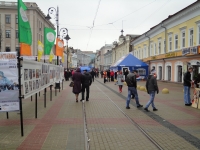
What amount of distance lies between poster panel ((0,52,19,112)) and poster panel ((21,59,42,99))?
0.28 m

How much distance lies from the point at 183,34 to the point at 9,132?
77.0 feet

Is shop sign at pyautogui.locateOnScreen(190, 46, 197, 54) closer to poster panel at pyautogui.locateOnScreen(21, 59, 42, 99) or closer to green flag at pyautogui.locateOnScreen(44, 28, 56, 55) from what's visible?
green flag at pyautogui.locateOnScreen(44, 28, 56, 55)

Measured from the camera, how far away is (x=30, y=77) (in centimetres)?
709

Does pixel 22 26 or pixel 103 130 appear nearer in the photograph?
pixel 22 26

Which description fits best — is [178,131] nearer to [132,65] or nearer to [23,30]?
[23,30]

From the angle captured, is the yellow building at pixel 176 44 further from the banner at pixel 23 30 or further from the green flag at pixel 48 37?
the banner at pixel 23 30

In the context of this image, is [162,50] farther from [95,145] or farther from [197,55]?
[95,145]

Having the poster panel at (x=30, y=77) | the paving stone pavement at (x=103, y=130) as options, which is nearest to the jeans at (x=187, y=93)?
the paving stone pavement at (x=103, y=130)

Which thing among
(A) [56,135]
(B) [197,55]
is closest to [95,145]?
(A) [56,135]

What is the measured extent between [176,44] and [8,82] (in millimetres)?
24774

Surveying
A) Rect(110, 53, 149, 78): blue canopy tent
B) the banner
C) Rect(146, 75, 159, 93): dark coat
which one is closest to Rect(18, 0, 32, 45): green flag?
the banner

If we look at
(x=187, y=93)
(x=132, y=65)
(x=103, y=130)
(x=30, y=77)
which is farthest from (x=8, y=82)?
(x=132, y=65)

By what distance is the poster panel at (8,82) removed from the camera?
Answer: 5.96m

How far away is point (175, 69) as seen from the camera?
27062 millimetres
